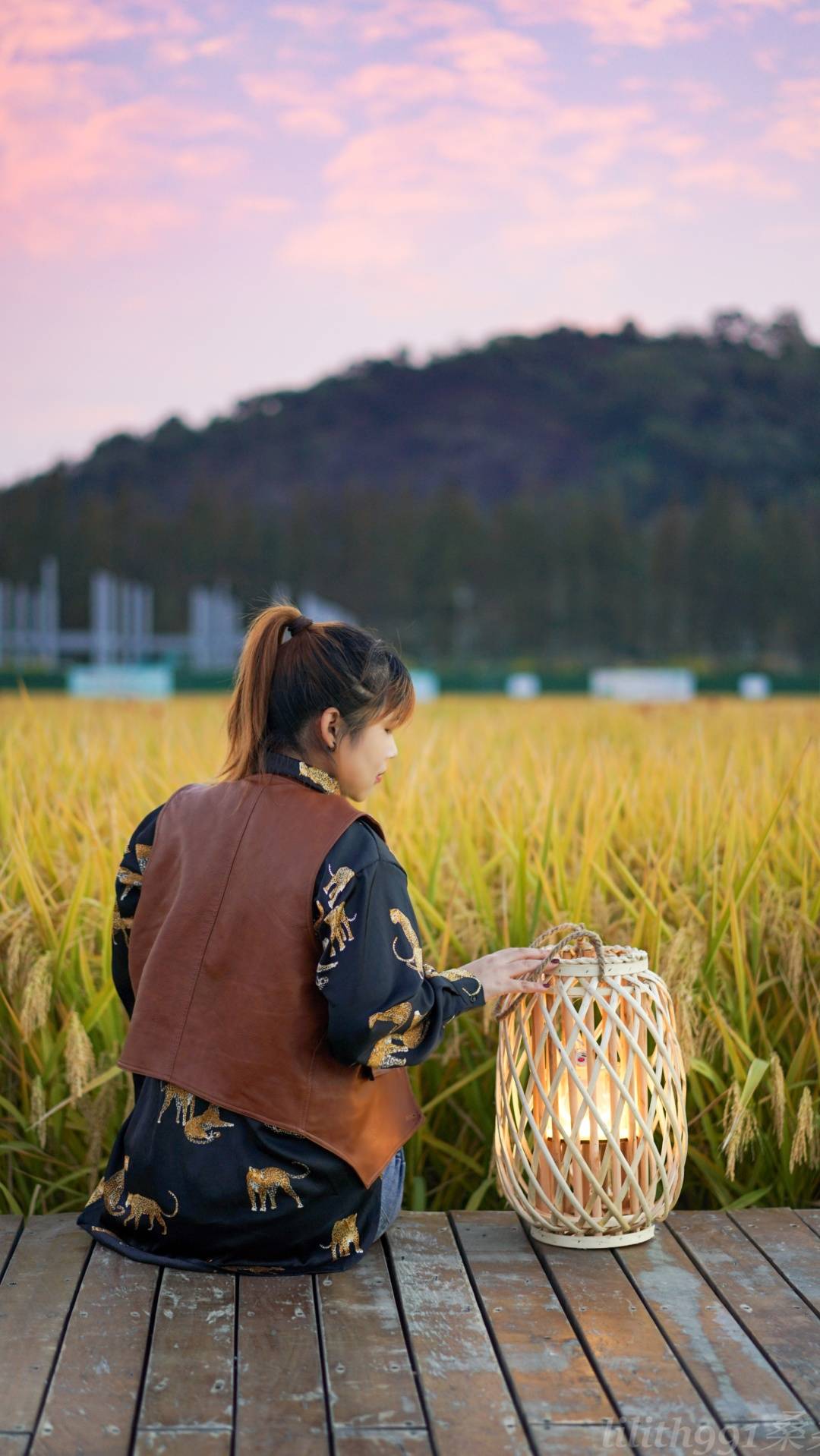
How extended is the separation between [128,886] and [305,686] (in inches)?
16.2

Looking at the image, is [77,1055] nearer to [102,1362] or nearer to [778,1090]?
[102,1362]

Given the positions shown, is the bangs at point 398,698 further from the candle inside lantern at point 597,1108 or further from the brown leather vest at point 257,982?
the candle inside lantern at point 597,1108

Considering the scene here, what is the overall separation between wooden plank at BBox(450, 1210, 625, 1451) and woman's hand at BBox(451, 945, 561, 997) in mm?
371

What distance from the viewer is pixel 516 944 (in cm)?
248

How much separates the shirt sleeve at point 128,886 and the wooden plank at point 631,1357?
717 millimetres

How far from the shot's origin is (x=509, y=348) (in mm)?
119688

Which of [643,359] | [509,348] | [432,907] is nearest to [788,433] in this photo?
[643,359]

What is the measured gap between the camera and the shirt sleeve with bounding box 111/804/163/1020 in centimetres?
191

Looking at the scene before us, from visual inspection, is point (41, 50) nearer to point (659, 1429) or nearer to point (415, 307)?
point (659, 1429)

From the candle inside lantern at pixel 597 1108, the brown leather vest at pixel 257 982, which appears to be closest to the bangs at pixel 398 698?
the brown leather vest at pixel 257 982

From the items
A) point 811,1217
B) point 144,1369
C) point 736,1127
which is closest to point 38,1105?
point 144,1369

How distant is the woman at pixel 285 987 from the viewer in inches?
66.9

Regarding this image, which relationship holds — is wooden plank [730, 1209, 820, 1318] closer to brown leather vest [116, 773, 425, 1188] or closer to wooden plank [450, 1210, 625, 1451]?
wooden plank [450, 1210, 625, 1451]

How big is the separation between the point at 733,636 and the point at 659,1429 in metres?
73.3
